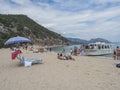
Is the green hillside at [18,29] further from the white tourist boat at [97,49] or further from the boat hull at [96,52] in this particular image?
the boat hull at [96,52]

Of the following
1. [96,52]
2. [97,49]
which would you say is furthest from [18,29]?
[96,52]

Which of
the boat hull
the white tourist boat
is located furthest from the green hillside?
the boat hull

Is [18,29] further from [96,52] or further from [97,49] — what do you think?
[96,52]

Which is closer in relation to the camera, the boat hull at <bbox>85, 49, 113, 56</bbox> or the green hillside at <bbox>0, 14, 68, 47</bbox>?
the boat hull at <bbox>85, 49, 113, 56</bbox>

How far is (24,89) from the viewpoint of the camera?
7953 mm

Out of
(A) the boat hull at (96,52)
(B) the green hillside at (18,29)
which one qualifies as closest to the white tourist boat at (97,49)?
(A) the boat hull at (96,52)

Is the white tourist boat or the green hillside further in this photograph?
the green hillside

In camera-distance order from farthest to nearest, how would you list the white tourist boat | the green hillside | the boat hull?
the green hillside, the white tourist boat, the boat hull

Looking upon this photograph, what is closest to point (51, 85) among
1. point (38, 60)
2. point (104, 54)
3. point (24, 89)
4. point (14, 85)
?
point (24, 89)

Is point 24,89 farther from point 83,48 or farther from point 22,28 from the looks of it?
point 22,28

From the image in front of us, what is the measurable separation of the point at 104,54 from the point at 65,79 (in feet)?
92.0

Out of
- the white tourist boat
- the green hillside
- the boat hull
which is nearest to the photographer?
the boat hull

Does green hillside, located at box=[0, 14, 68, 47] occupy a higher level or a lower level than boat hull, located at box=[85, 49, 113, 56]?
higher

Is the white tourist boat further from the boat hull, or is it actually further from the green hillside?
the green hillside
